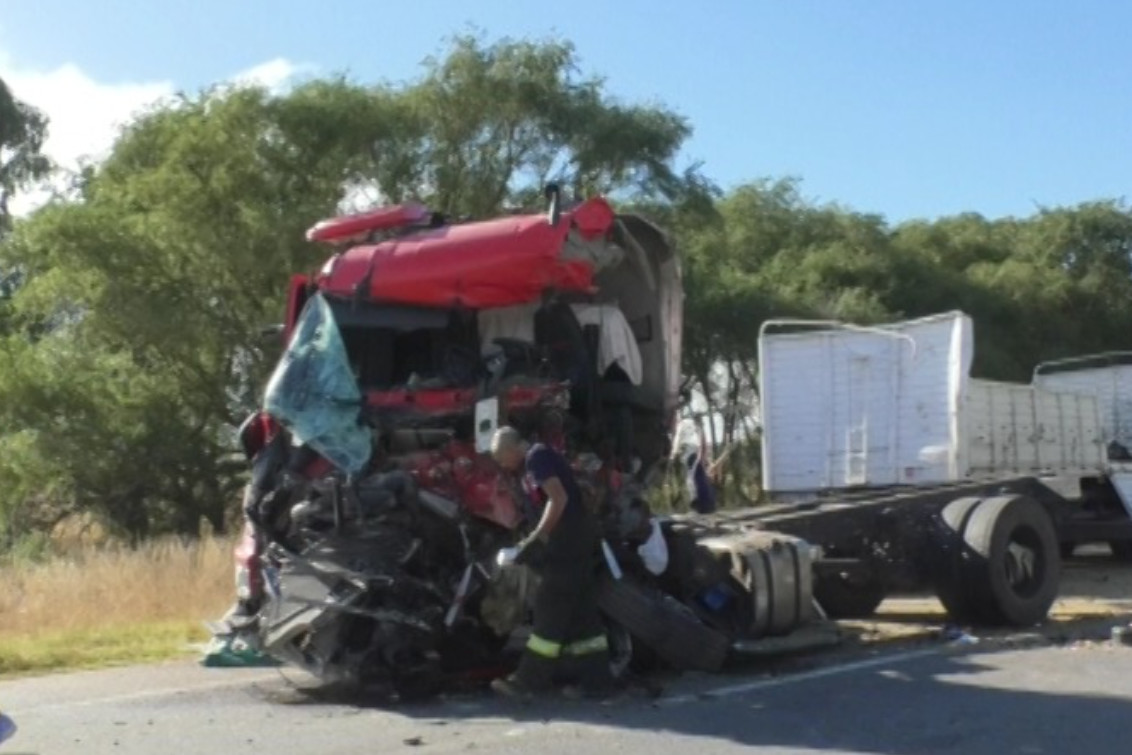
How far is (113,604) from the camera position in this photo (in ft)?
49.8

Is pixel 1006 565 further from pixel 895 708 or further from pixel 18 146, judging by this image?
pixel 18 146

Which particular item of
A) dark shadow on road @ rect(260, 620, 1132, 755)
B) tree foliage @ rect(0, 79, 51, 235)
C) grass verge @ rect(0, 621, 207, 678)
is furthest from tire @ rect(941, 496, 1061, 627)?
tree foliage @ rect(0, 79, 51, 235)

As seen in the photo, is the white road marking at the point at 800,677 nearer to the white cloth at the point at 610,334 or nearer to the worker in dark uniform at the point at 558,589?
the worker in dark uniform at the point at 558,589

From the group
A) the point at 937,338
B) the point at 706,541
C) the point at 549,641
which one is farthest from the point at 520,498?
the point at 937,338

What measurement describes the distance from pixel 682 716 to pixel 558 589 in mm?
1009

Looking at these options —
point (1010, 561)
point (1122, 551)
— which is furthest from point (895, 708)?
point (1122, 551)

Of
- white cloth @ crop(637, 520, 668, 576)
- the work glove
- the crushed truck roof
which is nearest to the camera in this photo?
the work glove

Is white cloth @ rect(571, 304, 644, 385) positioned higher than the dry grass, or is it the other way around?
white cloth @ rect(571, 304, 644, 385)

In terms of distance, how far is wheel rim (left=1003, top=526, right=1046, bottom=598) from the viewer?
12.6 meters

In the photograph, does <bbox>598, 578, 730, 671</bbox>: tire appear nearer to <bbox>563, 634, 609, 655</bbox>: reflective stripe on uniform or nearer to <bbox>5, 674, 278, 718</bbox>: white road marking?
<bbox>563, 634, 609, 655</bbox>: reflective stripe on uniform

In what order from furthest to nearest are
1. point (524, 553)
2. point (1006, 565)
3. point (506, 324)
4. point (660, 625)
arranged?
point (1006, 565)
point (506, 324)
point (660, 625)
point (524, 553)

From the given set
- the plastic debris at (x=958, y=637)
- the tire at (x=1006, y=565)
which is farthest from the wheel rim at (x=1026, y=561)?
the plastic debris at (x=958, y=637)

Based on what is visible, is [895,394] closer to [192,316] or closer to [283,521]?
[283,521]

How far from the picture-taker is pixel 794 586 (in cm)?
1041
